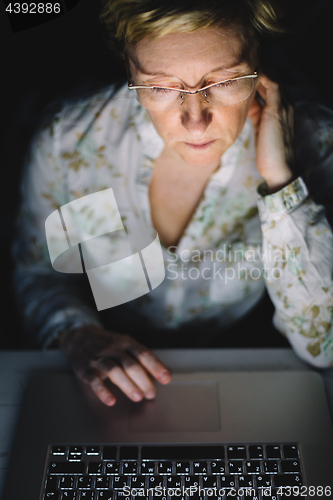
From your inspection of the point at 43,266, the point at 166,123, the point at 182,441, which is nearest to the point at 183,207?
the point at 166,123

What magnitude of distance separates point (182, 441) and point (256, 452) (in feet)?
0.35

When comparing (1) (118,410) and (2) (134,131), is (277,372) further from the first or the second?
(2) (134,131)

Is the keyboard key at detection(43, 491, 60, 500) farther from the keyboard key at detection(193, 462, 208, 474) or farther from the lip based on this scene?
the lip

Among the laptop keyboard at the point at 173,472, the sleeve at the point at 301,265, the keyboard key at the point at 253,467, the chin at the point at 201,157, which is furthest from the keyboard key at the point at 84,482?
the chin at the point at 201,157

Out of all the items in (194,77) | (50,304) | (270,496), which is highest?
(194,77)

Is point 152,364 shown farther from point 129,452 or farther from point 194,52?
point 194,52

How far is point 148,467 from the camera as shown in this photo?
0.54m

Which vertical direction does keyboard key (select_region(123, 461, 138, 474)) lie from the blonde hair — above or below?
below

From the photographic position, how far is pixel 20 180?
2.05ft

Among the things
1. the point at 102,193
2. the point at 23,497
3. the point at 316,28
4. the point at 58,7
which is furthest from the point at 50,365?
the point at 316,28

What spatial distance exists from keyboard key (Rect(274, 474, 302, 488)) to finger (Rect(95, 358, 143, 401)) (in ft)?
0.75

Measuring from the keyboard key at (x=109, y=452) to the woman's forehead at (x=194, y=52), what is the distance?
53 centimetres

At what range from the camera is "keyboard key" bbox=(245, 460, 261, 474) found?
0.53m

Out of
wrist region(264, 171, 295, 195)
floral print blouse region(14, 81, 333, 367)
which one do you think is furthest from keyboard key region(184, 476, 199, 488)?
wrist region(264, 171, 295, 195)
